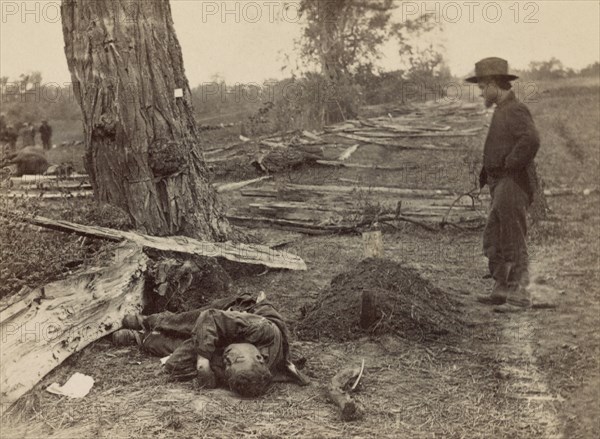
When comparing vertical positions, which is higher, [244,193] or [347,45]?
[347,45]

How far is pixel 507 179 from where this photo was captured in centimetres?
580

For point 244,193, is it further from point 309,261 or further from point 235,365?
point 235,365

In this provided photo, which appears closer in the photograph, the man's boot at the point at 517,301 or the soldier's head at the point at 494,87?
the man's boot at the point at 517,301

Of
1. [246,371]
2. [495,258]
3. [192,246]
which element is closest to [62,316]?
[246,371]

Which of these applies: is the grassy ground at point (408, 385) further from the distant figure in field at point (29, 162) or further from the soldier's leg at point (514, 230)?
the distant figure in field at point (29, 162)

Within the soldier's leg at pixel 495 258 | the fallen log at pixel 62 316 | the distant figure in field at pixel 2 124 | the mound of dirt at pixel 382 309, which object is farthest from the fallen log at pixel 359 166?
the distant figure in field at pixel 2 124

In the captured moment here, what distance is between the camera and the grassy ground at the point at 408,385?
355 cm

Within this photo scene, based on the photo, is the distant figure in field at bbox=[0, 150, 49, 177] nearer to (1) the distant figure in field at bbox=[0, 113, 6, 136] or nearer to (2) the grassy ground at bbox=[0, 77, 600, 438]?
(1) the distant figure in field at bbox=[0, 113, 6, 136]

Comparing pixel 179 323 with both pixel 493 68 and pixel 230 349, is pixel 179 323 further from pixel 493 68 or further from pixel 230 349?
pixel 493 68

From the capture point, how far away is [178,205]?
6.49 m

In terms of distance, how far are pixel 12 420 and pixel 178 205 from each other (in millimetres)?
3183

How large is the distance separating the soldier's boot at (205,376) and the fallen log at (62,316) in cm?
102

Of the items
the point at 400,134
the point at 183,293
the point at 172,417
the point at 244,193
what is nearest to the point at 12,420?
the point at 172,417

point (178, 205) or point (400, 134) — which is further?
point (400, 134)
